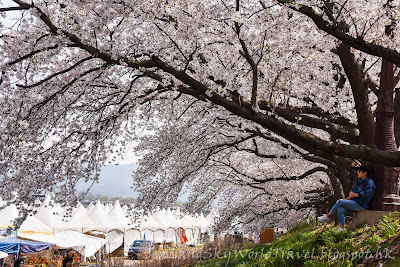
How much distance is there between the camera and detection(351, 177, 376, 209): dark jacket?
24.7 feet

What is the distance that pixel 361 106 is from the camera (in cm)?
874

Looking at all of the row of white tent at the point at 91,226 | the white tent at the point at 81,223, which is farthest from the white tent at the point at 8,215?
the white tent at the point at 81,223

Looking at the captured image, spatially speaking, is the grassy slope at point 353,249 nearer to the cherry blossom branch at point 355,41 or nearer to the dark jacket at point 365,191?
the dark jacket at point 365,191

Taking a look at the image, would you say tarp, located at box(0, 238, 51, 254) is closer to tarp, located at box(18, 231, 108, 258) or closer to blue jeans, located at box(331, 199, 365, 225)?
tarp, located at box(18, 231, 108, 258)

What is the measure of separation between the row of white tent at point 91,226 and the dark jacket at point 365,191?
7.28 m

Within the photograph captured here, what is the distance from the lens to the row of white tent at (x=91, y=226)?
2350 centimetres

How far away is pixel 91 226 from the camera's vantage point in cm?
3127

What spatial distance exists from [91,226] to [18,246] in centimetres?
1149

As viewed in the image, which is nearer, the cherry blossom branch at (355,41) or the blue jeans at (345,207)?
the cherry blossom branch at (355,41)

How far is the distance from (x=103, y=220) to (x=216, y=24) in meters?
29.1

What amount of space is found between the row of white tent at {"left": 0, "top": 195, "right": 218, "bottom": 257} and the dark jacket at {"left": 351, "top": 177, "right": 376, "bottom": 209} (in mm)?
7277

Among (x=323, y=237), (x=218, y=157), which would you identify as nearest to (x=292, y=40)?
(x=323, y=237)

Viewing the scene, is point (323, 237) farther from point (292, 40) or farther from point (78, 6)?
point (78, 6)

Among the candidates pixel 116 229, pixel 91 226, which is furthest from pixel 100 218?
pixel 91 226
